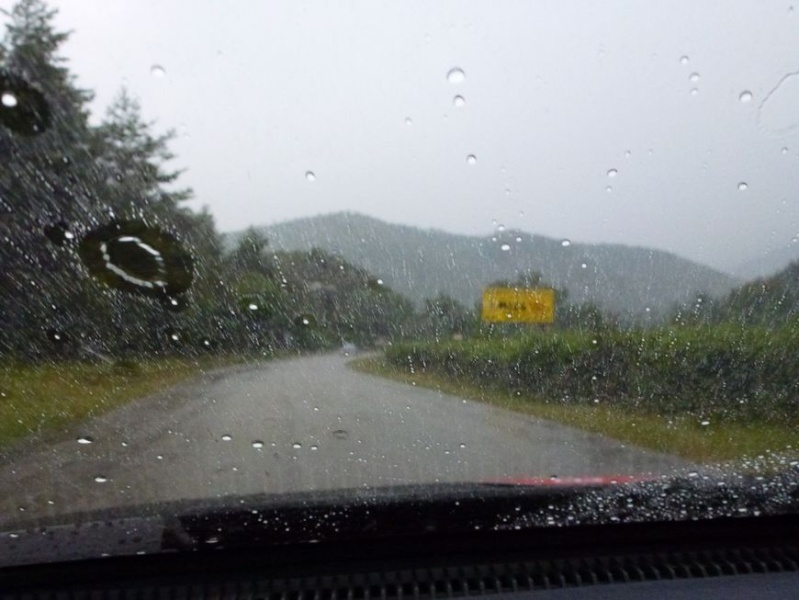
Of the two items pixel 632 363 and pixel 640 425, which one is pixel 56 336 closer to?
pixel 640 425

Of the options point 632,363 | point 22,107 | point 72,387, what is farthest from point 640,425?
point 22,107

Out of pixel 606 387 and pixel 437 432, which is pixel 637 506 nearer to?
pixel 437 432

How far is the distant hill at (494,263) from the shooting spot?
261 inches

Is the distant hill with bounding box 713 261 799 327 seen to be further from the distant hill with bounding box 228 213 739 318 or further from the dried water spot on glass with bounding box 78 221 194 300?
the dried water spot on glass with bounding box 78 221 194 300

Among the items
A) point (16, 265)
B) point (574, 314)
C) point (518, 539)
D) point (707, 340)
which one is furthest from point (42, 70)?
point (707, 340)

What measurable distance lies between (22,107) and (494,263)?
3156 millimetres

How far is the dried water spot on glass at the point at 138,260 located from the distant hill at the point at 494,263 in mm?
416

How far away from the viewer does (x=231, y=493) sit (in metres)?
4.91

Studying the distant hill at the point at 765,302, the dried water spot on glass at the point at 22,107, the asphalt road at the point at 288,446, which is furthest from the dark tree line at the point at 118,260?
the distant hill at the point at 765,302

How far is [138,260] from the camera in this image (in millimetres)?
6434

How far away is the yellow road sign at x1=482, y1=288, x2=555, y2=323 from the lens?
23.2ft

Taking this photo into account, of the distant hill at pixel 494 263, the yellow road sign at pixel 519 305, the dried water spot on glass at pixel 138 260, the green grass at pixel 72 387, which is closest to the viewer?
the green grass at pixel 72 387

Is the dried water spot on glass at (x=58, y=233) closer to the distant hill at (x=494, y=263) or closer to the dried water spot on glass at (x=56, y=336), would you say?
the dried water spot on glass at (x=56, y=336)

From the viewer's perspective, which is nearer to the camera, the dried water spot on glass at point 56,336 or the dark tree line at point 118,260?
the dark tree line at point 118,260
